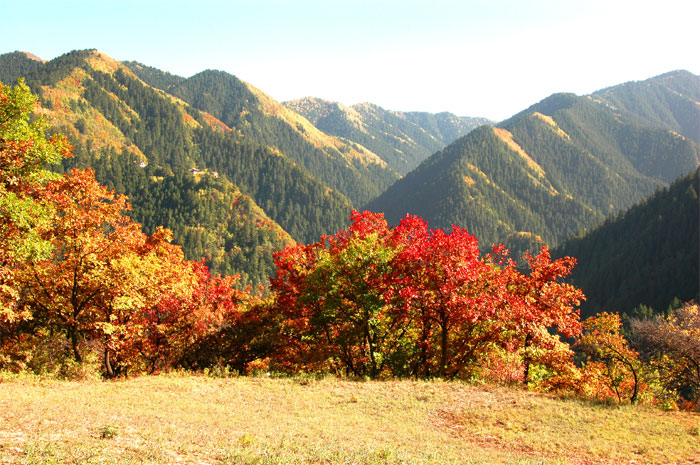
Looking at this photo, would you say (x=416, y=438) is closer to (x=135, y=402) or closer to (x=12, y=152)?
(x=135, y=402)

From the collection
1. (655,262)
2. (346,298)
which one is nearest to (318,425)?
(346,298)

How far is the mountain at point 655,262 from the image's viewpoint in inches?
6122

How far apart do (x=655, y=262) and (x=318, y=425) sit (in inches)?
8104

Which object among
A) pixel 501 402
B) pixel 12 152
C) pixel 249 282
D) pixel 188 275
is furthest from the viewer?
pixel 249 282

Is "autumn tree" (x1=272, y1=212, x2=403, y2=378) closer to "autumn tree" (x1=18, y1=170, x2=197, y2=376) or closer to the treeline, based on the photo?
the treeline

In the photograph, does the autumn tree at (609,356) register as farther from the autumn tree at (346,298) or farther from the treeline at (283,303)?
the autumn tree at (346,298)

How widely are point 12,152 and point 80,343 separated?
12.3 m

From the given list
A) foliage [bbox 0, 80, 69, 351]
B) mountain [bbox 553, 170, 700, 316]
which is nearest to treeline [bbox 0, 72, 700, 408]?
foliage [bbox 0, 80, 69, 351]

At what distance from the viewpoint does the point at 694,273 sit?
494 ft

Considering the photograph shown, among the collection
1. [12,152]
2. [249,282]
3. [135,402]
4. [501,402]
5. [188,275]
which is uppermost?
[12,152]

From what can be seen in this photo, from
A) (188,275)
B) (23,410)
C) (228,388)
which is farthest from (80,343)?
(23,410)

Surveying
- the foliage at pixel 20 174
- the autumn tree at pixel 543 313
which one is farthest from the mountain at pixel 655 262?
the foliage at pixel 20 174

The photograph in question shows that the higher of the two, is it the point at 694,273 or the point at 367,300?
the point at 367,300

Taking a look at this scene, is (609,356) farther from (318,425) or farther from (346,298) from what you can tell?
(318,425)
